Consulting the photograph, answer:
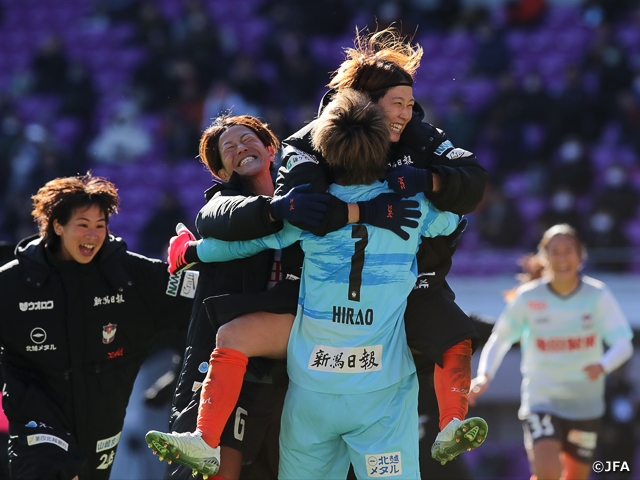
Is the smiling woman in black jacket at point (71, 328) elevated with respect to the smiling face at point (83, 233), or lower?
lower

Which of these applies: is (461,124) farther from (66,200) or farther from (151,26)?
(66,200)

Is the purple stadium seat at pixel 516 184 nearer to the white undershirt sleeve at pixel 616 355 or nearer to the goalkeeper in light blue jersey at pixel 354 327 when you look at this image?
the white undershirt sleeve at pixel 616 355

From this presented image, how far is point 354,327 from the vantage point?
3.92 m

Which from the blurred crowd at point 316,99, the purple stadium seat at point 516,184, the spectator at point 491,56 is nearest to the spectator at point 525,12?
the blurred crowd at point 316,99

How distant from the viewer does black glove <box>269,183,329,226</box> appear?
3820 mm

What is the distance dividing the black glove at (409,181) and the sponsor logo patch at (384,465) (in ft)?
3.33

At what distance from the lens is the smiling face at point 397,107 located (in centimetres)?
418

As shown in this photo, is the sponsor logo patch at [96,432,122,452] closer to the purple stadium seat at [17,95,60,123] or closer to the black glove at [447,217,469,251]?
the black glove at [447,217,469,251]

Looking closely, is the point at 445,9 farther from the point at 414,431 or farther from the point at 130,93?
the point at 414,431

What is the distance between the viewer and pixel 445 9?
1369cm

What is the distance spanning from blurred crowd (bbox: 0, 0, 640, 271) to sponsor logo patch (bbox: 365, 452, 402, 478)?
628 cm

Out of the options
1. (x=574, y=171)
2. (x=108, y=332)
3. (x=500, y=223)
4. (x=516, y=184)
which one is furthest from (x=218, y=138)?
(x=516, y=184)

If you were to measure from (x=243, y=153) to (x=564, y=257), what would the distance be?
10.8 ft

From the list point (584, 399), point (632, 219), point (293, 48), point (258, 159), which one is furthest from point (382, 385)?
point (293, 48)
